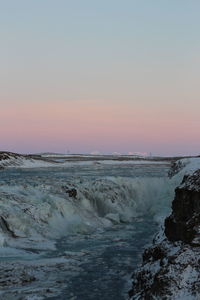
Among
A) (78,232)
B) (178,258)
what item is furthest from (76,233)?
(178,258)

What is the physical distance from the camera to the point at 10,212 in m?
17.7

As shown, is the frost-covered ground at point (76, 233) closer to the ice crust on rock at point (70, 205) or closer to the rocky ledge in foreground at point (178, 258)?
the ice crust on rock at point (70, 205)

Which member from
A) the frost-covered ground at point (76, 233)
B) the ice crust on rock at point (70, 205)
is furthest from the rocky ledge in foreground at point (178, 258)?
the ice crust on rock at point (70, 205)

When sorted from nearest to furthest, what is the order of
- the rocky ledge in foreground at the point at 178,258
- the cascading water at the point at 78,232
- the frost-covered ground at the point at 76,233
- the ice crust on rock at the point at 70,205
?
the rocky ledge in foreground at the point at 178,258 → the frost-covered ground at the point at 76,233 → the cascading water at the point at 78,232 → the ice crust on rock at the point at 70,205

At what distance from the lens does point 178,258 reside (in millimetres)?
8016

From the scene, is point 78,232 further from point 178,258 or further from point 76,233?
point 178,258

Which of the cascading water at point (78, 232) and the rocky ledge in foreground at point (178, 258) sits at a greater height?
the rocky ledge in foreground at point (178, 258)

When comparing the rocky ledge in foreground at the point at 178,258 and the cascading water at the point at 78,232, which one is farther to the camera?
the cascading water at the point at 78,232

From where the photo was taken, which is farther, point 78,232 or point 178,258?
point 78,232

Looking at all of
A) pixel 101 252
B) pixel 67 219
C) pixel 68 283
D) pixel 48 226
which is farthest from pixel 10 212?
pixel 68 283

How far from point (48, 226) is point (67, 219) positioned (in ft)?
6.51

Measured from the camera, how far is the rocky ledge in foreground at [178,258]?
752 centimetres

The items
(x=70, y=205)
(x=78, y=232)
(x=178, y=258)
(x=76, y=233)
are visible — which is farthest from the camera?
(x=70, y=205)

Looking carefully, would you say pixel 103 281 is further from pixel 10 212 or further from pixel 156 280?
pixel 10 212
